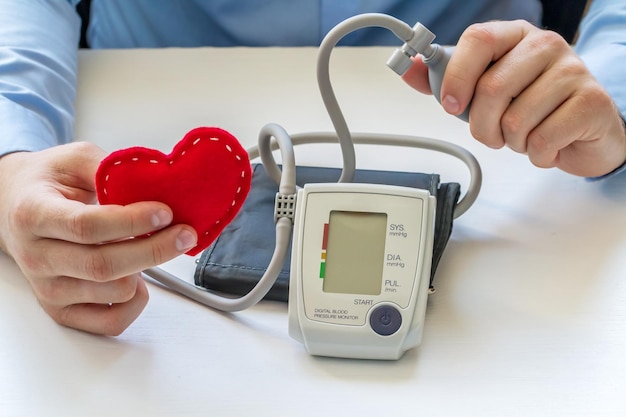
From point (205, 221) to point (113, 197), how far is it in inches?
2.3

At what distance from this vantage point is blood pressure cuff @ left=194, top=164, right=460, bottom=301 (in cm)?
49

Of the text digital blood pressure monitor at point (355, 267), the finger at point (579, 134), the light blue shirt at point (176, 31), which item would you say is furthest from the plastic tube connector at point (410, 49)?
the light blue shirt at point (176, 31)

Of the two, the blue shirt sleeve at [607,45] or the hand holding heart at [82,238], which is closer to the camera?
the hand holding heart at [82,238]

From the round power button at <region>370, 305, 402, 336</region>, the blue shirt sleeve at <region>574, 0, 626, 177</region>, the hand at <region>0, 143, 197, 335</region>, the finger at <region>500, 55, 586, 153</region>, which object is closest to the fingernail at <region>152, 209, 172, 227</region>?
the hand at <region>0, 143, 197, 335</region>

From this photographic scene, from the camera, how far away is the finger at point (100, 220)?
16.3 inches

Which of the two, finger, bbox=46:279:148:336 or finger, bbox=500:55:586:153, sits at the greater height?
finger, bbox=500:55:586:153

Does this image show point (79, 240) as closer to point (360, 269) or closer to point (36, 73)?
point (360, 269)

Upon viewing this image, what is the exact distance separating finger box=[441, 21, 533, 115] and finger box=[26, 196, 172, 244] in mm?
222

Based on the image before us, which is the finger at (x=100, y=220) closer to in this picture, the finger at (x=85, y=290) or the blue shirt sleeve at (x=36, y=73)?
the finger at (x=85, y=290)

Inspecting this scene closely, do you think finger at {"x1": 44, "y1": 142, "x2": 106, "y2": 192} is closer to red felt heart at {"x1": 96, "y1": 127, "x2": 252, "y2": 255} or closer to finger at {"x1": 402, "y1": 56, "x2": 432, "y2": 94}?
red felt heart at {"x1": 96, "y1": 127, "x2": 252, "y2": 255}

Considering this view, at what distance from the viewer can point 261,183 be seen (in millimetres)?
572

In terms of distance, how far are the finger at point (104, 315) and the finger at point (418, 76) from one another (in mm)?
258

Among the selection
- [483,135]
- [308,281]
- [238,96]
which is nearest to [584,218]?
[483,135]

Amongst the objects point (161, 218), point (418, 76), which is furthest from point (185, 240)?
point (418, 76)
